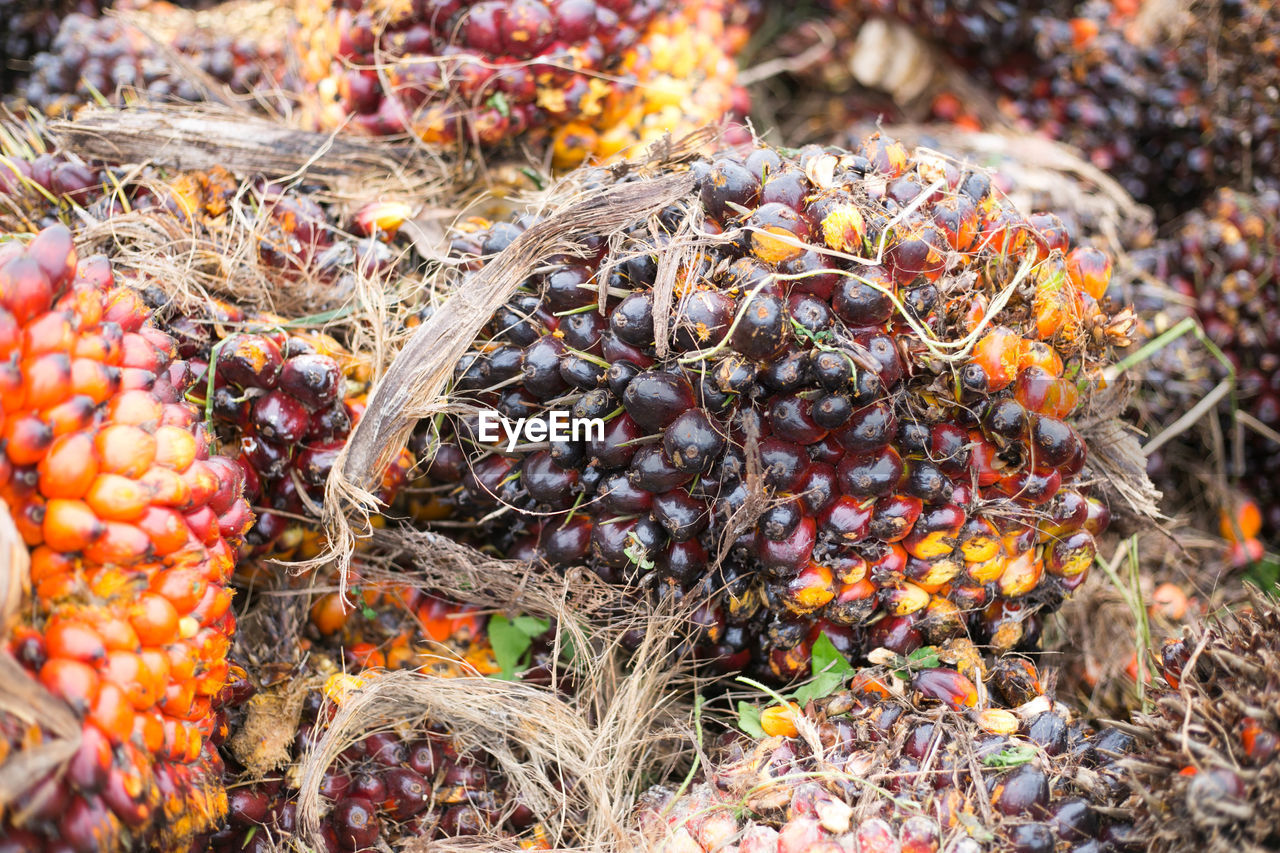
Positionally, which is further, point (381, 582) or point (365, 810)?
point (381, 582)

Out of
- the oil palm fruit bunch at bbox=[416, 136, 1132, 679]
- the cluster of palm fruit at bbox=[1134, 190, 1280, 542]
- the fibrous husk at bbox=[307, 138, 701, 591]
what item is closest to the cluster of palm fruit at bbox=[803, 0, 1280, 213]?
the cluster of palm fruit at bbox=[1134, 190, 1280, 542]

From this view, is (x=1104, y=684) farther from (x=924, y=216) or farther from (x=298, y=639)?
(x=298, y=639)

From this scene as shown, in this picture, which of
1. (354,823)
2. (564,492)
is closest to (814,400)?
(564,492)

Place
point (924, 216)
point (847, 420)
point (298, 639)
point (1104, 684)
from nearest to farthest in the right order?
point (847, 420), point (924, 216), point (298, 639), point (1104, 684)

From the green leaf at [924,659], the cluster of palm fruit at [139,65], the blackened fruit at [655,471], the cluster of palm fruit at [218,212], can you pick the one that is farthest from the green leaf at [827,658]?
the cluster of palm fruit at [139,65]

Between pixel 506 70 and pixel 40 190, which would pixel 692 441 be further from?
pixel 40 190

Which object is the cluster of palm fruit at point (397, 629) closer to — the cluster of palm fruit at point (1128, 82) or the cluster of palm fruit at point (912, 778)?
the cluster of palm fruit at point (912, 778)

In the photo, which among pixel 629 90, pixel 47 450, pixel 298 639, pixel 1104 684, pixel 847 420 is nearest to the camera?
pixel 47 450

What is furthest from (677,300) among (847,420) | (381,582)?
(381,582)
